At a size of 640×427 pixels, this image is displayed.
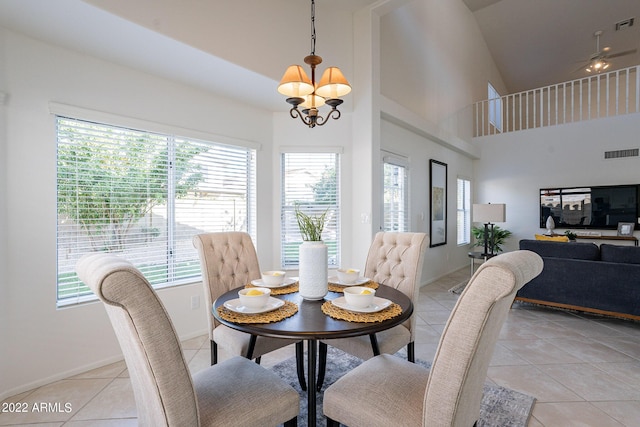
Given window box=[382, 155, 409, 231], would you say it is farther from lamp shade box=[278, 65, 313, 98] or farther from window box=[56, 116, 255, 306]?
lamp shade box=[278, 65, 313, 98]

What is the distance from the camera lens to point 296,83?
199cm

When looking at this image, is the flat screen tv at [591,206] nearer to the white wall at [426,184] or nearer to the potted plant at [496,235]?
the potted plant at [496,235]

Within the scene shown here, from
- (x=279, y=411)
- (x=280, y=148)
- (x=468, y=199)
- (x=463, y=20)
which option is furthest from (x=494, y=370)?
(x=463, y=20)

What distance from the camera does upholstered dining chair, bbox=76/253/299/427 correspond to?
88 cm

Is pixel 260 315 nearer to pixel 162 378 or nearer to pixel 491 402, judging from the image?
pixel 162 378

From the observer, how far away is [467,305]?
95 cm

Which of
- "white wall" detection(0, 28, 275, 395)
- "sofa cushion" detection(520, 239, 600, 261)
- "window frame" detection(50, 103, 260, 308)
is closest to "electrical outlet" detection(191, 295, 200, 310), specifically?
"window frame" detection(50, 103, 260, 308)

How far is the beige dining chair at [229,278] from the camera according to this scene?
1.86 meters

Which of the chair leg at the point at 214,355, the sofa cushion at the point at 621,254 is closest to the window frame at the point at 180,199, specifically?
the chair leg at the point at 214,355

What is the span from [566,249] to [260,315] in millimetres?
3678

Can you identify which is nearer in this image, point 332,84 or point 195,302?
point 332,84

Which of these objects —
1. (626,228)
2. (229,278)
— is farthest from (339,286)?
(626,228)

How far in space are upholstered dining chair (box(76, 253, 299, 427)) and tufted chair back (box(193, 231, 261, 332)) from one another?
799mm

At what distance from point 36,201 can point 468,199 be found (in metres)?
7.38
